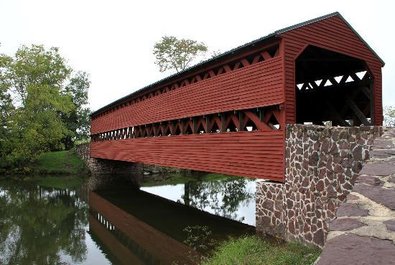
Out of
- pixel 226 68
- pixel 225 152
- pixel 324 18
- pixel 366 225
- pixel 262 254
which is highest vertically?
pixel 324 18

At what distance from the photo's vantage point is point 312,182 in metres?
9.46

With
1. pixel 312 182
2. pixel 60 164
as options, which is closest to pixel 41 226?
pixel 312 182

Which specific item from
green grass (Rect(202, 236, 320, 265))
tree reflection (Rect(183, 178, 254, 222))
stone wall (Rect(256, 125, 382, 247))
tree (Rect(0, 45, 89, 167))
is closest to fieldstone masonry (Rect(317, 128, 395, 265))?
stone wall (Rect(256, 125, 382, 247))

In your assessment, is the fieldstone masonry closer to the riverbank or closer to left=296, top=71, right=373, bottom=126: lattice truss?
left=296, top=71, right=373, bottom=126: lattice truss

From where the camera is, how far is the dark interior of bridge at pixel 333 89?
14.3 metres

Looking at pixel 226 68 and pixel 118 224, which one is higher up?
pixel 226 68

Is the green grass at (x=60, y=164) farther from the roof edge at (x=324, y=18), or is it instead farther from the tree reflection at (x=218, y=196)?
the roof edge at (x=324, y=18)

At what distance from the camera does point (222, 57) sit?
A: 13688 mm

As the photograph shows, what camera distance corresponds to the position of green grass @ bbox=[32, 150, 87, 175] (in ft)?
120

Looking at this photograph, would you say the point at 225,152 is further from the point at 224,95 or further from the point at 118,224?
the point at 118,224

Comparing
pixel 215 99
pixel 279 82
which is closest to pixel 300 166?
pixel 279 82

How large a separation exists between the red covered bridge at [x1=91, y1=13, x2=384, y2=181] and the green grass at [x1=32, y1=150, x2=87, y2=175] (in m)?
19.3

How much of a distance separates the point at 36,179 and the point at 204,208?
2039 cm

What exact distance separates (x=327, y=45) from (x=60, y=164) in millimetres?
32481
